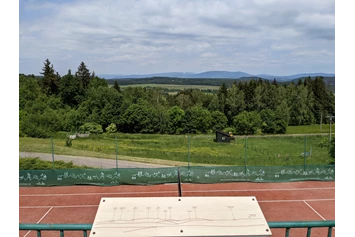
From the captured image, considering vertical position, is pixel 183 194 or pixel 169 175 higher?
pixel 169 175

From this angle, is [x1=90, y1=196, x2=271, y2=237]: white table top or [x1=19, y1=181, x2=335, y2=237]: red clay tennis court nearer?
[x1=90, y1=196, x2=271, y2=237]: white table top

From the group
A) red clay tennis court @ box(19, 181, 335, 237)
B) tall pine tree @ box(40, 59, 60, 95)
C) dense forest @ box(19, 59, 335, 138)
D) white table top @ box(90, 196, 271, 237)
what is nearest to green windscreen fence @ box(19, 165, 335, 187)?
red clay tennis court @ box(19, 181, 335, 237)

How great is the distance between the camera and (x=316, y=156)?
20562 mm

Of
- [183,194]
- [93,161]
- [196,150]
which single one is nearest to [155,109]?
[196,150]

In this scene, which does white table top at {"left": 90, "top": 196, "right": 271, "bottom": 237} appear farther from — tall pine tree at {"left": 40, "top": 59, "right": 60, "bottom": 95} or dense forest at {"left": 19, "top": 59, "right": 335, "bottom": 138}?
tall pine tree at {"left": 40, "top": 59, "right": 60, "bottom": 95}

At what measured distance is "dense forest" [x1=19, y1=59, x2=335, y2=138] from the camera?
31.7m

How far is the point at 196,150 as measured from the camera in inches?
934

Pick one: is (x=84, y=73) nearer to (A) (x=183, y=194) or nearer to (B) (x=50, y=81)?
(B) (x=50, y=81)

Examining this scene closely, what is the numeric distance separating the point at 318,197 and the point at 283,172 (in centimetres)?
203

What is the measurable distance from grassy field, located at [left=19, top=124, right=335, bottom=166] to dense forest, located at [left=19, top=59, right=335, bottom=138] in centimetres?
497

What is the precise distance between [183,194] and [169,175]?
1406mm

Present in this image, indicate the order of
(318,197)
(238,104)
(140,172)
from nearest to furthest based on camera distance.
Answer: (318,197), (140,172), (238,104)
